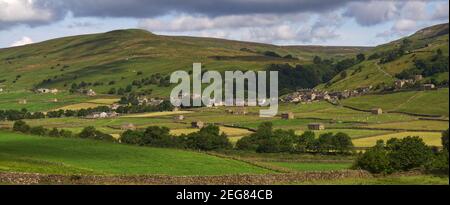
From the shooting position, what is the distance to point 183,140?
105m

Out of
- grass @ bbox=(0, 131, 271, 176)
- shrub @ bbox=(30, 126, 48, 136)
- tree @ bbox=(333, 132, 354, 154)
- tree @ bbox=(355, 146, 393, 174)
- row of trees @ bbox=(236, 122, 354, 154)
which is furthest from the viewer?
shrub @ bbox=(30, 126, 48, 136)

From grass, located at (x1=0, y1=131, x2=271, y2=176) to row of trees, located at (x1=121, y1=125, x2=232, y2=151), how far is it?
1392 cm

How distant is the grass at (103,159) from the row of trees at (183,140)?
13922mm

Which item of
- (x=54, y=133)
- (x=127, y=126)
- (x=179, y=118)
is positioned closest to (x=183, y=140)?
(x=54, y=133)

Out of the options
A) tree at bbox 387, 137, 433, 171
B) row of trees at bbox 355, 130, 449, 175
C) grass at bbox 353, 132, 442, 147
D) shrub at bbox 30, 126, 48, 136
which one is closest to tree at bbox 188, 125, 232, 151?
grass at bbox 353, 132, 442, 147

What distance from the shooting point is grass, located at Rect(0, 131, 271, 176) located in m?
59.1

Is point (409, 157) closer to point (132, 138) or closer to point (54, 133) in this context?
point (132, 138)

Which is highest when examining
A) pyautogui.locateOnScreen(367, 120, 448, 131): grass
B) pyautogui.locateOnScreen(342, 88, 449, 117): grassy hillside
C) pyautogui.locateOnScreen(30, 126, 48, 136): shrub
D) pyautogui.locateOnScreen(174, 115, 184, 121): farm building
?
pyautogui.locateOnScreen(342, 88, 449, 117): grassy hillside

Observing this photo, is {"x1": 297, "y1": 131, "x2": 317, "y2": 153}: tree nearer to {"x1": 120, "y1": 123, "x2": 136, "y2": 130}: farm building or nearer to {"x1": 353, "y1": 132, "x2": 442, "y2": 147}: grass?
{"x1": 353, "y1": 132, "x2": 442, "y2": 147}: grass

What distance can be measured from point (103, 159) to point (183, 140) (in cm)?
3571

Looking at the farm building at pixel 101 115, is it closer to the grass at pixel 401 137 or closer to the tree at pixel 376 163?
the grass at pixel 401 137

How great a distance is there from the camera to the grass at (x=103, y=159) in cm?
5911

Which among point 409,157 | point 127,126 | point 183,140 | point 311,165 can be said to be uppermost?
point 409,157
